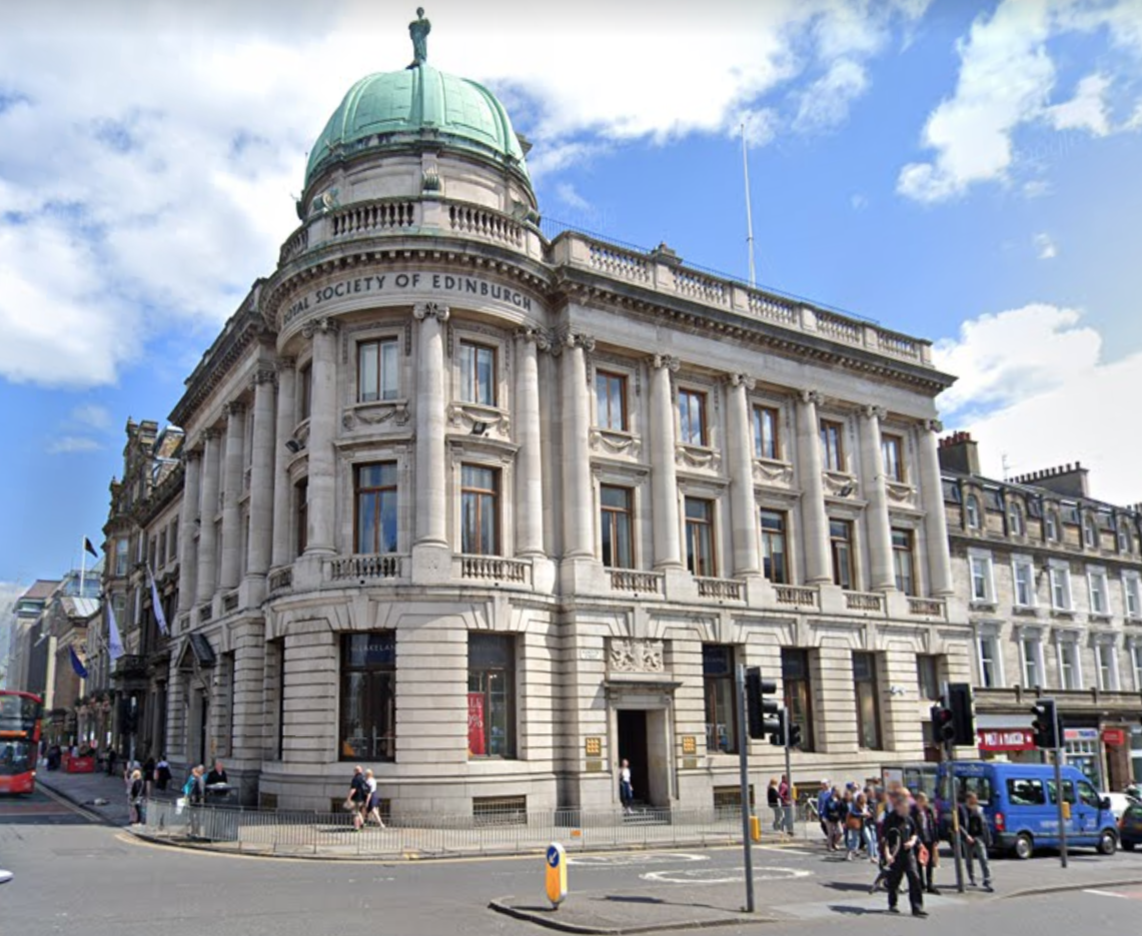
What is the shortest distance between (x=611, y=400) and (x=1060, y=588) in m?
29.1

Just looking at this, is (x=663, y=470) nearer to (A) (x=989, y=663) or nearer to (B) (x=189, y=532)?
(A) (x=989, y=663)

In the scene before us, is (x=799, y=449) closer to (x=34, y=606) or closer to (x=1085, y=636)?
(x=1085, y=636)

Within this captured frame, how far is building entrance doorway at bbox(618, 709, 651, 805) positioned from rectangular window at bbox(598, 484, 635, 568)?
4.81 m

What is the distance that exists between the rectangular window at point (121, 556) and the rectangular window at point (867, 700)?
2055 inches

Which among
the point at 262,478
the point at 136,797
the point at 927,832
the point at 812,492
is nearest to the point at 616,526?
the point at 812,492

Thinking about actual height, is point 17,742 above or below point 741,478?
below

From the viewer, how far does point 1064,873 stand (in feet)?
69.8

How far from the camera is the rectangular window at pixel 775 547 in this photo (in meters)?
38.1

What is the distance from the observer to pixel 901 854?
1625 centimetres

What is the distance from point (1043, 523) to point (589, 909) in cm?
4368

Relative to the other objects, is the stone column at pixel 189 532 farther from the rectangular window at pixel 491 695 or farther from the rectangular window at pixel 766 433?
the rectangular window at pixel 766 433

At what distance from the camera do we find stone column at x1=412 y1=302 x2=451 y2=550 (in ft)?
99.0

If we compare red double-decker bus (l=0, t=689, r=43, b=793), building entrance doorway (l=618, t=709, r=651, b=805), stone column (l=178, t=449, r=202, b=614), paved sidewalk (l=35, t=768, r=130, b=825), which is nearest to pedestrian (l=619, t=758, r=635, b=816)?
building entrance doorway (l=618, t=709, r=651, b=805)

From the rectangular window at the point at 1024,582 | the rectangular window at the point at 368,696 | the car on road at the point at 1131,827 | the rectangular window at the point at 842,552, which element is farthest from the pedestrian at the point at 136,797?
the rectangular window at the point at 1024,582
